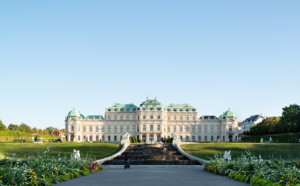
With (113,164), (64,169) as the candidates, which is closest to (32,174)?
(64,169)

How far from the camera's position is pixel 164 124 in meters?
116

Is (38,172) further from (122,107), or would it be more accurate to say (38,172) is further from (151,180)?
(122,107)

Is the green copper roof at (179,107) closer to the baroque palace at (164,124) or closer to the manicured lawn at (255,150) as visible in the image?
the baroque palace at (164,124)

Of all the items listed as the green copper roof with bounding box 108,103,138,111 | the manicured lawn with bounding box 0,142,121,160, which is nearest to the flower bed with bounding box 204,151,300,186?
the manicured lawn with bounding box 0,142,121,160

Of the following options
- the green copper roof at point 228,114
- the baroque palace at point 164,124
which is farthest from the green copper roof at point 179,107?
the green copper roof at point 228,114

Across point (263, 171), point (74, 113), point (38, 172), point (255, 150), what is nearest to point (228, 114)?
point (74, 113)

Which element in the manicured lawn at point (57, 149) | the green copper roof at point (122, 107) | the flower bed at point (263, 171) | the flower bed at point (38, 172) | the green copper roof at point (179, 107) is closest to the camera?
the flower bed at point (38, 172)

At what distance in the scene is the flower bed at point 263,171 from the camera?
1362 cm

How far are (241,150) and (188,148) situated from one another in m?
7.10

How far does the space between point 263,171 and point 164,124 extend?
100439 millimetres

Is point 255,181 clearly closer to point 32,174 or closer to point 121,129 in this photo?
point 32,174

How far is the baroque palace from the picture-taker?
117 m

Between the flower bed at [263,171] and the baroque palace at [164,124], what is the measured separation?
94.4 metres

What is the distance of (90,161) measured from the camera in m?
26.0
